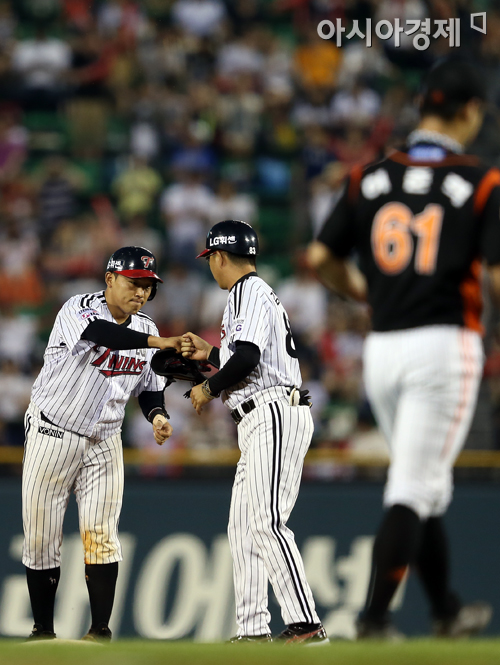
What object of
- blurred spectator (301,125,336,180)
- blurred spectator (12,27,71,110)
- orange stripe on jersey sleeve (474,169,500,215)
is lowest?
orange stripe on jersey sleeve (474,169,500,215)

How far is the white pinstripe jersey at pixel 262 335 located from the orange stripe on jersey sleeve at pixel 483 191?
74.1 inches

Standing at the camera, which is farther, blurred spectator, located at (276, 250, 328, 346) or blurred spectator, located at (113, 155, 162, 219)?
blurred spectator, located at (113, 155, 162, 219)

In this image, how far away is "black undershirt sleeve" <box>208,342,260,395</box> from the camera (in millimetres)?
5328

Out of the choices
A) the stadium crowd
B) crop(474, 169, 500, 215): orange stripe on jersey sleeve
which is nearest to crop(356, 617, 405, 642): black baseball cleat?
crop(474, 169, 500, 215): orange stripe on jersey sleeve

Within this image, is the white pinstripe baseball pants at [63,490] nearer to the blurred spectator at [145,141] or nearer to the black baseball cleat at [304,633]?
the black baseball cleat at [304,633]

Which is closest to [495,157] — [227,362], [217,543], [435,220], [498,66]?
[498,66]

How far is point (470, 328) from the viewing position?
12.4ft

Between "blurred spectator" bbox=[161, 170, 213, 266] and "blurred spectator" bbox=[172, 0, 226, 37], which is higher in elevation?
"blurred spectator" bbox=[172, 0, 226, 37]

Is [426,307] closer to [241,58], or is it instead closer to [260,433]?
[260,433]

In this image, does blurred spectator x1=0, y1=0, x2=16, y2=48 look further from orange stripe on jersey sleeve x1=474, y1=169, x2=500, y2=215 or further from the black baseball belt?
orange stripe on jersey sleeve x1=474, y1=169, x2=500, y2=215

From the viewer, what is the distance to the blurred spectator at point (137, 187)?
1284cm

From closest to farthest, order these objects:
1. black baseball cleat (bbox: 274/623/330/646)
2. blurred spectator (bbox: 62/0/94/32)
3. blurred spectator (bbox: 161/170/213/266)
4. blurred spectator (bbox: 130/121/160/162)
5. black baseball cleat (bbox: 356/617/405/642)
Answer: black baseball cleat (bbox: 356/617/405/642), black baseball cleat (bbox: 274/623/330/646), blurred spectator (bbox: 161/170/213/266), blurred spectator (bbox: 130/121/160/162), blurred spectator (bbox: 62/0/94/32)

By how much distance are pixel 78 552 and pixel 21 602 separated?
0.59 meters
